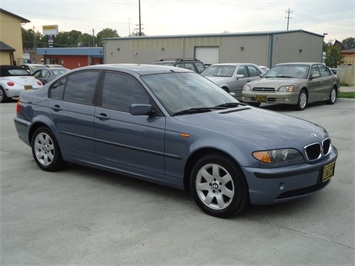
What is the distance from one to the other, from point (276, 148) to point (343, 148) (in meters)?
3.93

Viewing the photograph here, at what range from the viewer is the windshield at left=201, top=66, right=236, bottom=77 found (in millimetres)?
14883

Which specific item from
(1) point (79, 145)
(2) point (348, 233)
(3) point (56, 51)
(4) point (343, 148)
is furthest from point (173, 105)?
(3) point (56, 51)

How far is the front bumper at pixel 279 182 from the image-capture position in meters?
3.79

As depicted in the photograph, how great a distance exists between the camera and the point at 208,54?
36250mm

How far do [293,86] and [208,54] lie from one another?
80.4 feet

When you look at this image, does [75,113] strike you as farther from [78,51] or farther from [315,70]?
[78,51]

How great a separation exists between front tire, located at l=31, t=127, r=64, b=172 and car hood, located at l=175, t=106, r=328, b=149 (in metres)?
2.20

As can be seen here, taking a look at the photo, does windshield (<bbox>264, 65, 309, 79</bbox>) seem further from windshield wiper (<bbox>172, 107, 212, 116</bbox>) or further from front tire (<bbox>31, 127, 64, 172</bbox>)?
front tire (<bbox>31, 127, 64, 172</bbox>)

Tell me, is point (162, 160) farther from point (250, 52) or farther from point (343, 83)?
point (250, 52)

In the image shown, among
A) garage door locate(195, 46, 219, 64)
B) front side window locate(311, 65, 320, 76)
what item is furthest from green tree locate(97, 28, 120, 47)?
front side window locate(311, 65, 320, 76)

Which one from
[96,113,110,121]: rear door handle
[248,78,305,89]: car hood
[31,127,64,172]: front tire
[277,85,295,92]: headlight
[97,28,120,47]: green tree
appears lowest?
[31,127,64,172]: front tire

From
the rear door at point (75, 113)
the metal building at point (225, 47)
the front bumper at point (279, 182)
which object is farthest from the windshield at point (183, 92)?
the metal building at point (225, 47)

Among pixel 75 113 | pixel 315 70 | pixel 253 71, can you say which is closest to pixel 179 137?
pixel 75 113

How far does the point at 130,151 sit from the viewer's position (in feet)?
15.5
